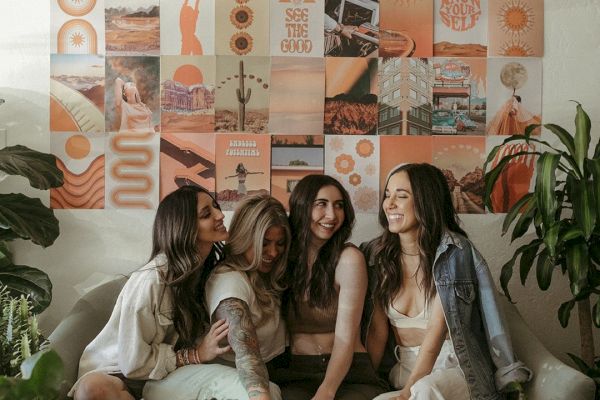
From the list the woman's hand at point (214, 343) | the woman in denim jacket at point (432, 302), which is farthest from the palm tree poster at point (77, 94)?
the woman in denim jacket at point (432, 302)

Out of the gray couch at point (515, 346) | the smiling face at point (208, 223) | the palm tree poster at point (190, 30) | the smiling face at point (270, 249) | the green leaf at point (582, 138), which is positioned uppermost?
the palm tree poster at point (190, 30)

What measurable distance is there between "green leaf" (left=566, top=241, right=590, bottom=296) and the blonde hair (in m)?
1.18

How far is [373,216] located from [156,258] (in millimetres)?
1275

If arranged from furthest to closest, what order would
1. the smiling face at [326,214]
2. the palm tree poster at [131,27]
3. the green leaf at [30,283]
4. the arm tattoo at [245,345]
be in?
the palm tree poster at [131,27] < the green leaf at [30,283] < the smiling face at [326,214] < the arm tattoo at [245,345]

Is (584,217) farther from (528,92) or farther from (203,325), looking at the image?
(203,325)

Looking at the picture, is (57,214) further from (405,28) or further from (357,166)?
(405,28)

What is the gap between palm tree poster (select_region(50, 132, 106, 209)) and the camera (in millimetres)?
3611

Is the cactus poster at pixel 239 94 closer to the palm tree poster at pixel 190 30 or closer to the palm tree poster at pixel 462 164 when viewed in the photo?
the palm tree poster at pixel 190 30

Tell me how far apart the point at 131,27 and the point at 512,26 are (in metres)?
1.86

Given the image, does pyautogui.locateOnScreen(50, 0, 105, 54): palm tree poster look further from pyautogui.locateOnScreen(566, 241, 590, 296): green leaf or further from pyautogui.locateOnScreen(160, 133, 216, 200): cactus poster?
pyautogui.locateOnScreen(566, 241, 590, 296): green leaf

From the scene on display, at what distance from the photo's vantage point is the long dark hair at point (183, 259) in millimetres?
2699

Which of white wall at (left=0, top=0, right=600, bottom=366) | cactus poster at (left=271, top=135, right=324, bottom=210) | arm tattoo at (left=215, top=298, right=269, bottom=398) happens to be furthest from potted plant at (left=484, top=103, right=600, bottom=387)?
arm tattoo at (left=215, top=298, right=269, bottom=398)

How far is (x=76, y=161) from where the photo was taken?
3.61m

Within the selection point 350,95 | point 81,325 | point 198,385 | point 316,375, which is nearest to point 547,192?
point 350,95
